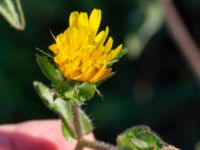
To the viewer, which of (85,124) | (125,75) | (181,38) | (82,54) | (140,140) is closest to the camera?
(82,54)

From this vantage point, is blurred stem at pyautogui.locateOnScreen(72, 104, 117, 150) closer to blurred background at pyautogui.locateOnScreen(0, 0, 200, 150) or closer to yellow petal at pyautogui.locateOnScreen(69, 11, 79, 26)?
Result: yellow petal at pyautogui.locateOnScreen(69, 11, 79, 26)

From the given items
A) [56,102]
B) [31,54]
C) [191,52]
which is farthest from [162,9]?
[56,102]

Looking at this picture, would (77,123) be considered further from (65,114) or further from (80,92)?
(80,92)

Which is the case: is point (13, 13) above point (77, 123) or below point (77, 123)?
above

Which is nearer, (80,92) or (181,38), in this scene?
(80,92)

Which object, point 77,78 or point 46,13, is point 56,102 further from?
point 46,13

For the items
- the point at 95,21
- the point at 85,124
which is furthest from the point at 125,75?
the point at 95,21
